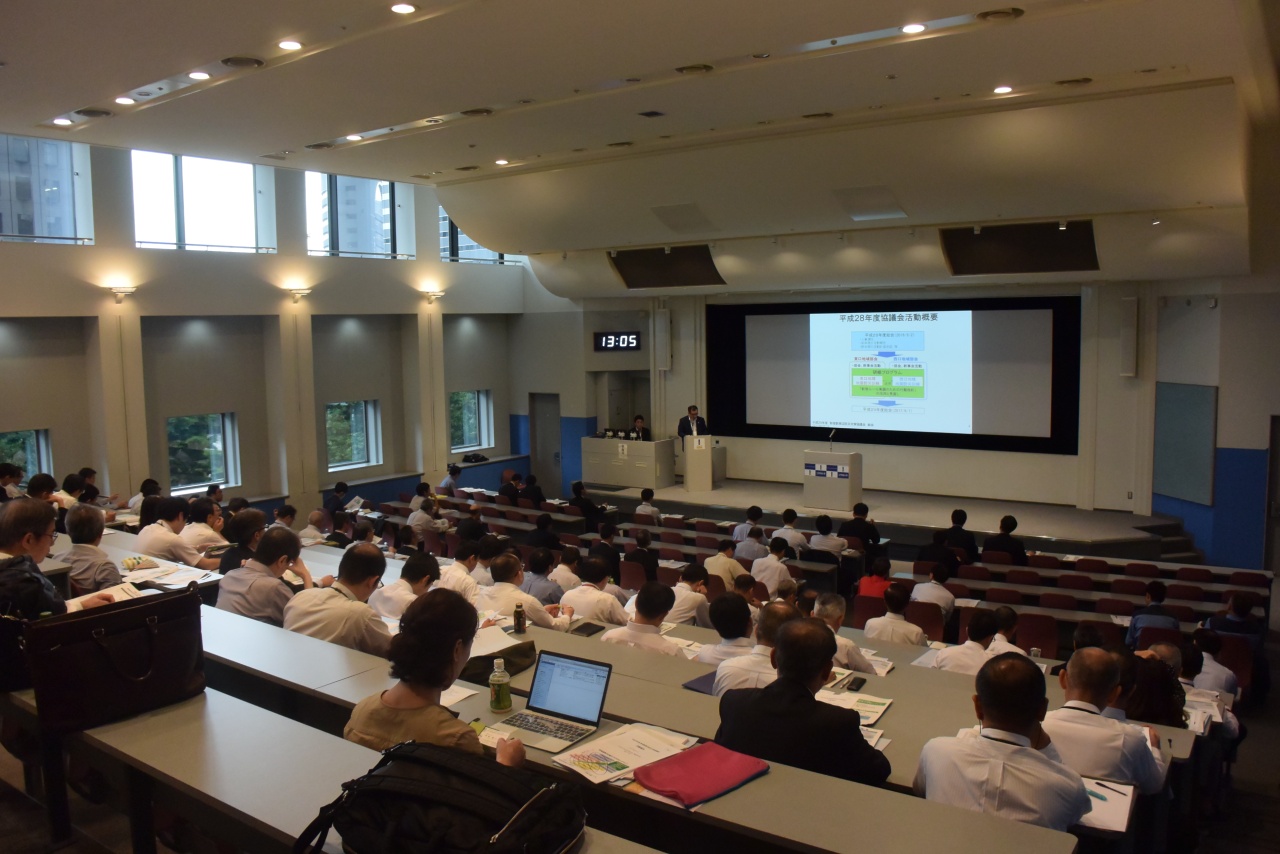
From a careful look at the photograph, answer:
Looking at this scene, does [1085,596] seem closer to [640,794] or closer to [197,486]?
[640,794]

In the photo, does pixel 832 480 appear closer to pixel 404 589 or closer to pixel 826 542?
pixel 826 542

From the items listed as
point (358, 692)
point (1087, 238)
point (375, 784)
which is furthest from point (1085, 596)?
point (375, 784)

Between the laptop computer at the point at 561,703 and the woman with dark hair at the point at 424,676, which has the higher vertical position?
the woman with dark hair at the point at 424,676

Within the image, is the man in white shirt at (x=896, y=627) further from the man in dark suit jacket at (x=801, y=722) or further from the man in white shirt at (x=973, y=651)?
the man in dark suit jacket at (x=801, y=722)

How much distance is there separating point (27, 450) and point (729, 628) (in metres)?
10.5

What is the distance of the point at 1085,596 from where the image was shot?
8.51 meters

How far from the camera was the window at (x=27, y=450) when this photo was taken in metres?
11.5

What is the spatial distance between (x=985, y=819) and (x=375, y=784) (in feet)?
5.04

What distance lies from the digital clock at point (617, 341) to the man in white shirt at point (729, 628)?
40.8 ft

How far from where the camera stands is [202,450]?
532 inches

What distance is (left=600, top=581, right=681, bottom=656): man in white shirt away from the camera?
4.94 meters

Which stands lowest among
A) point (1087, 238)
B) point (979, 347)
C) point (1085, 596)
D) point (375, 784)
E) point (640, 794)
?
point (1085, 596)

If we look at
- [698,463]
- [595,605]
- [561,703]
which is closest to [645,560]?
[595,605]

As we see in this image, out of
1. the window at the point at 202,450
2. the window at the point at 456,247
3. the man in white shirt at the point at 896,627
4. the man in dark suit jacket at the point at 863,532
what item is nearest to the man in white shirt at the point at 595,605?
the man in white shirt at the point at 896,627
